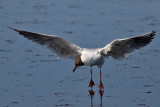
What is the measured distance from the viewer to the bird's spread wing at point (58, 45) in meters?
8.76

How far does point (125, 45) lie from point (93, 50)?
66 centimetres

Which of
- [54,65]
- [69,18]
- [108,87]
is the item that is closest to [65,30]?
[69,18]

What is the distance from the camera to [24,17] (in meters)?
13.8

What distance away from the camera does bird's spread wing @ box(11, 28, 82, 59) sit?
8.76m

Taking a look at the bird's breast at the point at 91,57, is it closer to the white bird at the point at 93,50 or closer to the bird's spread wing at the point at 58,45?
the white bird at the point at 93,50

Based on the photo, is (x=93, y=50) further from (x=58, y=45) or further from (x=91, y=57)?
(x=58, y=45)

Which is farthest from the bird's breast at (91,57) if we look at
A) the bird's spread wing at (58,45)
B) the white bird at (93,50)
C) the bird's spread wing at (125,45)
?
the bird's spread wing at (58,45)

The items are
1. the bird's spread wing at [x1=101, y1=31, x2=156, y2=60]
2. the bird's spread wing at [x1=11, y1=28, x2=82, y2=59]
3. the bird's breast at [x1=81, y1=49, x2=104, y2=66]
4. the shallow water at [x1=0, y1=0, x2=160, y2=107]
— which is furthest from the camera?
the bird's spread wing at [x1=11, y1=28, x2=82, y2=59]

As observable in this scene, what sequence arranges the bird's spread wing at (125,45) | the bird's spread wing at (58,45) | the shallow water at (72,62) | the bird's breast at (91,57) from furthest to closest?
the bird's spread wing at (58,45) → the bird's breast at (91,57) → the bird's spread wing at (125,45) → the shallow water at (72,62)

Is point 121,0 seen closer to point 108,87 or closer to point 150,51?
point 150,51

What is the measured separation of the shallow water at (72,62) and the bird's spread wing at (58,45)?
14.3 inches

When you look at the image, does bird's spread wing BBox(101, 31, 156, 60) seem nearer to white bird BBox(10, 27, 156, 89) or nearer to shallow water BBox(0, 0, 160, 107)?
white bird BBox(10, 27, 156, 89)

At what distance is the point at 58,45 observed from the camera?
8922mm

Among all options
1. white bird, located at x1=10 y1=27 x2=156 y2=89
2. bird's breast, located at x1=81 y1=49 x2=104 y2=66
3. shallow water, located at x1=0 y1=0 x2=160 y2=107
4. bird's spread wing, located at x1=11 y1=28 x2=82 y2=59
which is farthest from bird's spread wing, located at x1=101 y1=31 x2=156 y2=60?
bird's spread wing, located at x1=11 y1=28 x2=82 y2=59
